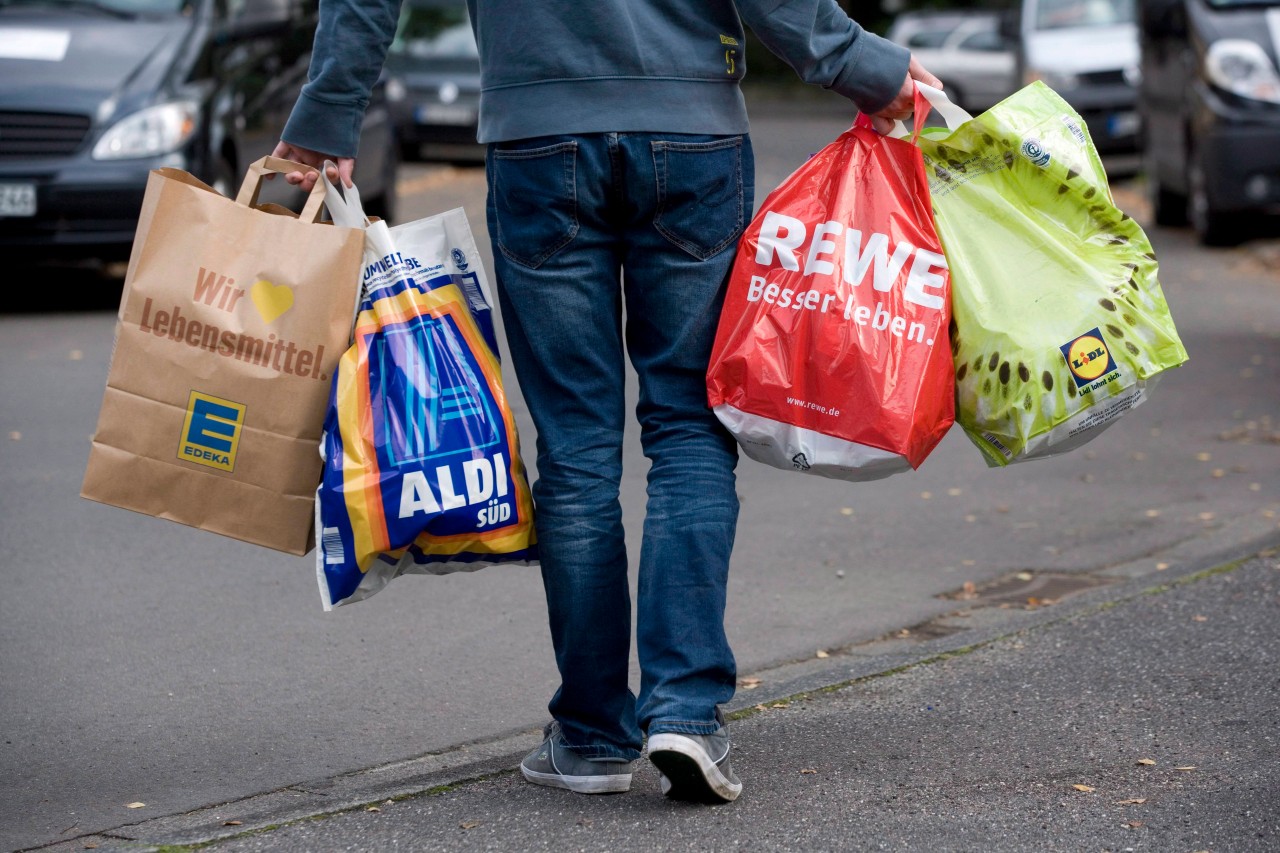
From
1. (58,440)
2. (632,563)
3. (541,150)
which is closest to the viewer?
(541,150)

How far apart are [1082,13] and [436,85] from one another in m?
6.19

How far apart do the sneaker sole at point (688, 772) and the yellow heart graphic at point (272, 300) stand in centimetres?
→ 94

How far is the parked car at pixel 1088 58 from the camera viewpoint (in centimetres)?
1553

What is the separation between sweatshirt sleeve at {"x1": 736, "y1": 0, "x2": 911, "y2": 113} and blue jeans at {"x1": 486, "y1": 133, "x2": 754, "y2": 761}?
0.63ft

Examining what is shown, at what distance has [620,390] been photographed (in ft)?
9.62

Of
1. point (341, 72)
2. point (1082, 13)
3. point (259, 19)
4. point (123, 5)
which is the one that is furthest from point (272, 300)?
point (1082, 13)

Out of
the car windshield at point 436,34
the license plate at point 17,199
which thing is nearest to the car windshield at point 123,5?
the license plate at point 17,199

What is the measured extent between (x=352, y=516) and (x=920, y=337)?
987 mm

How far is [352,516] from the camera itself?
9.11 feet

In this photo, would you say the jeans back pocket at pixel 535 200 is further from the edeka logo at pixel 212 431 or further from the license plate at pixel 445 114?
the license plate at pixel 445 114

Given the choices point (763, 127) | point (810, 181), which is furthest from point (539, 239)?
point (763, 127)

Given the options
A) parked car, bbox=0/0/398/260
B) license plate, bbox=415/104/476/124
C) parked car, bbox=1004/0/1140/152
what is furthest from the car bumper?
parked car, bbox=1004/0/1140/152

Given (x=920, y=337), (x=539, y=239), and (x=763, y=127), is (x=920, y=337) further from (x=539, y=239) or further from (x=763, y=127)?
(x=763, y=127)

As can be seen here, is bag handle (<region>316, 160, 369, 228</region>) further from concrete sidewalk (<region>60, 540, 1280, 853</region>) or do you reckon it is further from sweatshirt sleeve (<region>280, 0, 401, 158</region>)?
concrete sidewalk (<region>60, 540, 1280, 853</region>)
